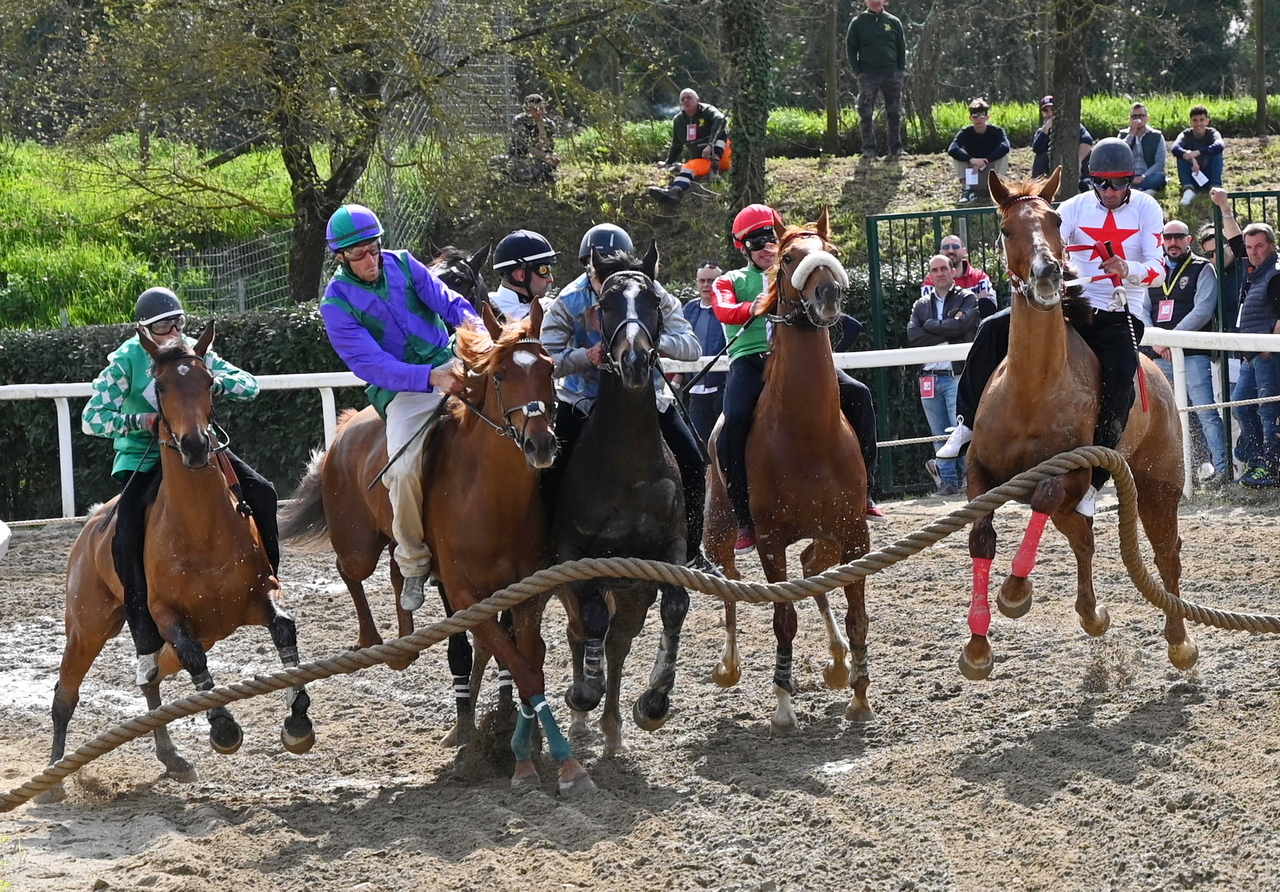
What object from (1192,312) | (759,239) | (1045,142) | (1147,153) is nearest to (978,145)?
(1045,142)

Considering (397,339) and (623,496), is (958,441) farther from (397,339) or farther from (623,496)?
(397,339)

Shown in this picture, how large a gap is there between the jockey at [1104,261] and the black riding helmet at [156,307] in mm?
3675

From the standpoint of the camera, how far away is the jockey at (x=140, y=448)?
6445 millimetres

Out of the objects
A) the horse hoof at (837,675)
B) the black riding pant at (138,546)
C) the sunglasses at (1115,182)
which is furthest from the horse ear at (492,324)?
the sunglasses at (1115,182)

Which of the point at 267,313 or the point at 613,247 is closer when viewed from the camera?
the point at 613,247

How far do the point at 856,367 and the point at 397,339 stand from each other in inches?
228

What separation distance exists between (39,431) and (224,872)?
9201 millimetres

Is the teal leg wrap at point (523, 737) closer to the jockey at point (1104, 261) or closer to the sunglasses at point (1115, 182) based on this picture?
the jockey at point (1104, 261)

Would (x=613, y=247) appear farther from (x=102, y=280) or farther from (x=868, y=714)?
(x=102, y=280)

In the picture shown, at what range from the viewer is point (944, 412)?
40.1ft

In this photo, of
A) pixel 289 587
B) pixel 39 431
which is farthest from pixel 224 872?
pixel 39 431

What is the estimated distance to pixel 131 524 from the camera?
6.48 metres

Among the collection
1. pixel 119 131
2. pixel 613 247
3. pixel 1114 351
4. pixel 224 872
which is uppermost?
pixel 119 131

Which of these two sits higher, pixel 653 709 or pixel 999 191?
pixel 999 191
